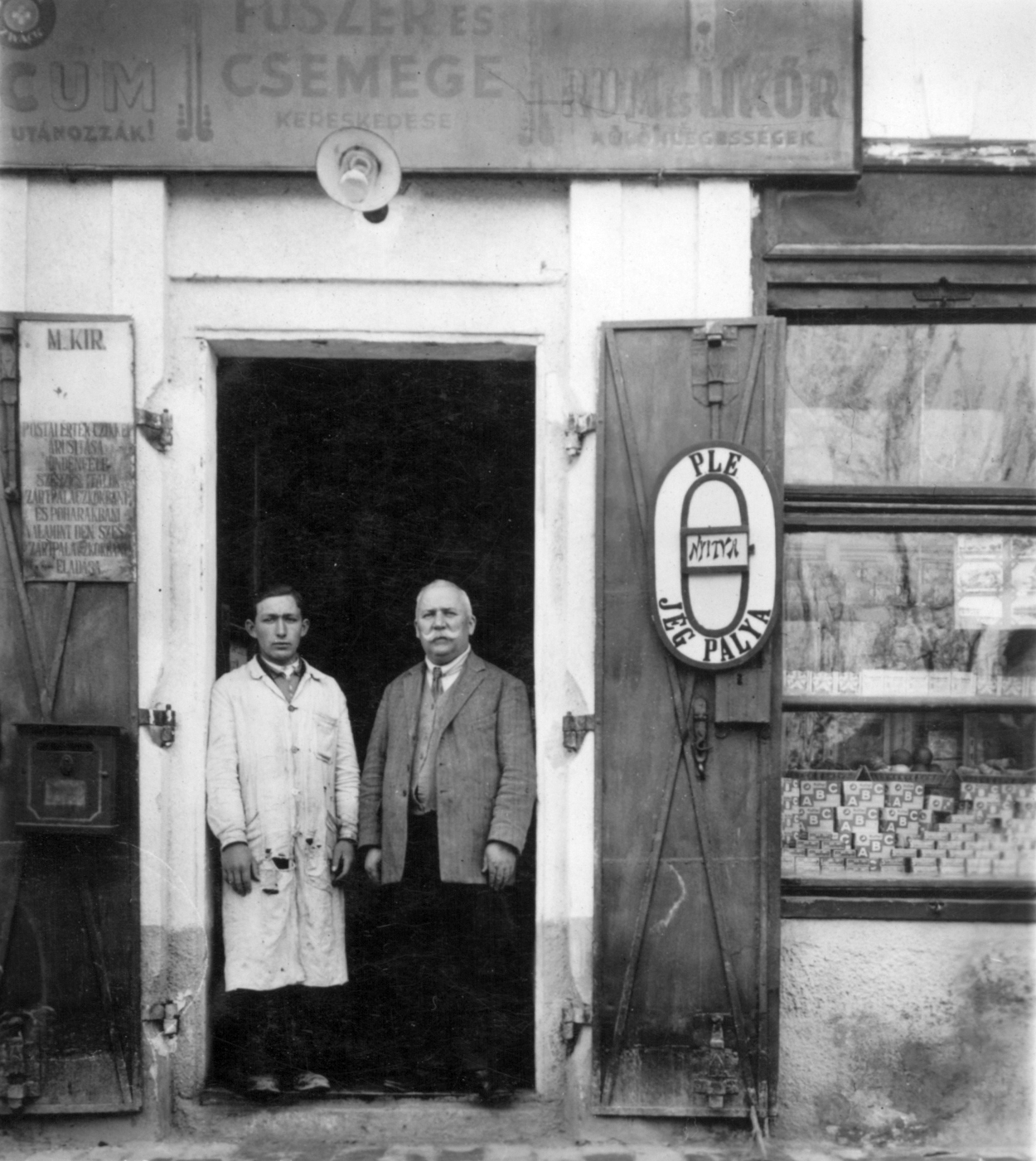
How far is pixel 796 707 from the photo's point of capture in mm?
4574

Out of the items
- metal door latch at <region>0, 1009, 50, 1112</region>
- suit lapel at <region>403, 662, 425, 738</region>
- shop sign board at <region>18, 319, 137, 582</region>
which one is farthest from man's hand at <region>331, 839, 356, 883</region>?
shop sign board at <region>18, 319, 137, 582</region>

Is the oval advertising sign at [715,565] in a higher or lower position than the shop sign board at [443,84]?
lower

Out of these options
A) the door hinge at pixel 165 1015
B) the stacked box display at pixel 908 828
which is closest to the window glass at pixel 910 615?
the stacked box display at pixel 908 828

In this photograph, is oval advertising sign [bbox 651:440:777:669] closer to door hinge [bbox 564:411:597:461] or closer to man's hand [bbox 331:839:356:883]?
door hinge [bbox 564:411:597:461]

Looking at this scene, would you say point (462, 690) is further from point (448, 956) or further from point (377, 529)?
point (448, 956)

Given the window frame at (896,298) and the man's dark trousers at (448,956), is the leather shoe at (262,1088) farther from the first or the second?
the window frame at (896,298)

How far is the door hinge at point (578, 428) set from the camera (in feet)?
14.4

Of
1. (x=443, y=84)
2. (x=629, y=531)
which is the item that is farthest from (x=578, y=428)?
(x=443, y=84)

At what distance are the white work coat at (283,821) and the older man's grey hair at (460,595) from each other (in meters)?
0.56

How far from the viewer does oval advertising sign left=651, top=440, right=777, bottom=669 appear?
14.2ft

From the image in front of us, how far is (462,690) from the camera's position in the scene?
4.71 metres

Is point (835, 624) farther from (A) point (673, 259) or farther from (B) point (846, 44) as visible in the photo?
(B) point (846, 44)

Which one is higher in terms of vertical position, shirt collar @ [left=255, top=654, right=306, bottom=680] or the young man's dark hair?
the young man's dark hair

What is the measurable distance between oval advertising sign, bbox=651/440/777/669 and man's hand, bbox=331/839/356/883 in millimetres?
1516
